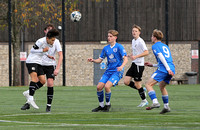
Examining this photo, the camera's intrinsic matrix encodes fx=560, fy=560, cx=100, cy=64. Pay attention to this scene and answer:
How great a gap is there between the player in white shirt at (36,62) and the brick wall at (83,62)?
26017 millimetres

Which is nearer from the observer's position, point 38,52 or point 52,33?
point 52,33

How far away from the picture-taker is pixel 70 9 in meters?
32.4

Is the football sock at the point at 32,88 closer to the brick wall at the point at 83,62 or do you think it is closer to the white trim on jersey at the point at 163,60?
the white trim on jersey at the point at 163,60

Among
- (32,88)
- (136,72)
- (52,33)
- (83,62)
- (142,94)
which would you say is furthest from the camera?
(83,62)

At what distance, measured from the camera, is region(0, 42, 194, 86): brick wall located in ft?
130

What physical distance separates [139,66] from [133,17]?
24.1 meters

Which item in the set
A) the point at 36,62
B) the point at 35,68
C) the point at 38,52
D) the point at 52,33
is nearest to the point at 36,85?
the point at 35,68

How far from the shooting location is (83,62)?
4012cm

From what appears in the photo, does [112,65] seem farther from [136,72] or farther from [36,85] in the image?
Result: [136,72]

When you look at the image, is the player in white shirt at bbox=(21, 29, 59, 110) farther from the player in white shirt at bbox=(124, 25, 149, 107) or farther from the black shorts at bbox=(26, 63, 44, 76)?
the player in white shirt at bbox=(124, 25, 149, 107)

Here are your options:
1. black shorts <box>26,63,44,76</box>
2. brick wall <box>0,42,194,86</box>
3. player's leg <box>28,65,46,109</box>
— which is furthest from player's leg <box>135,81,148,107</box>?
brick wall <box>0,42,194,86</box>

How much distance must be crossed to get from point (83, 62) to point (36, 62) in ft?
88.0

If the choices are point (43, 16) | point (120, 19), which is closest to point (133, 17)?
point (120, 19)

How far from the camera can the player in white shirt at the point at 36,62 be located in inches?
511
